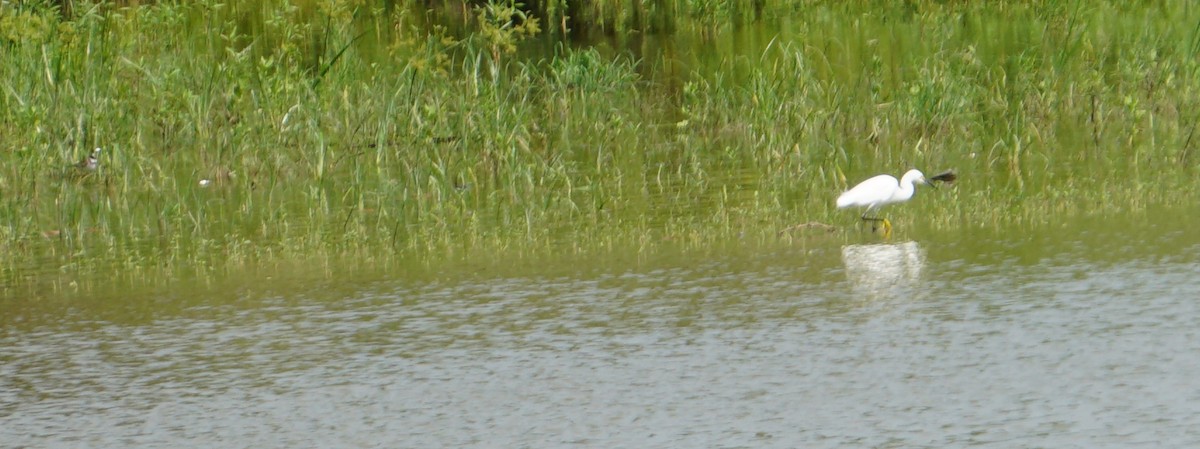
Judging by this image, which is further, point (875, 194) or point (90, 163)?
point (90, 163)

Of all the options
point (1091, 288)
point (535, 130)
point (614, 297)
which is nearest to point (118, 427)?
point (614, 297)

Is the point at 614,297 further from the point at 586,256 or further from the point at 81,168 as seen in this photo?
the point at 81,168

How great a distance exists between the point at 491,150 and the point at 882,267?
399 cm

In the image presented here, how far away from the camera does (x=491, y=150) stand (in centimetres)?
1171

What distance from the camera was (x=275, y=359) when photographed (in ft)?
23.1

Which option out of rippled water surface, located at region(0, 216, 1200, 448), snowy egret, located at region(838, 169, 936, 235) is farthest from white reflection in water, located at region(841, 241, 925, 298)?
snowy egret, located at region(838, 169, 936, 235)

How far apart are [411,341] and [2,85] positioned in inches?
235

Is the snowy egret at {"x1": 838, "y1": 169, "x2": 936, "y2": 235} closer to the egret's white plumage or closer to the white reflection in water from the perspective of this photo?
the egret's white plumage

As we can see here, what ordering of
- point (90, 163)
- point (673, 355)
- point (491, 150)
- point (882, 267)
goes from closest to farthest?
point (673, 355), point (882, 267), point (491, 150), point (90, 163)

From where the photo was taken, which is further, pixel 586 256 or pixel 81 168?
pixel 81 168

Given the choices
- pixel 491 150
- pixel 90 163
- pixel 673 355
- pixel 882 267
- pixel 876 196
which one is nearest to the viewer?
pixel 673 355

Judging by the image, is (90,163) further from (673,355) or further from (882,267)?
(673,355)

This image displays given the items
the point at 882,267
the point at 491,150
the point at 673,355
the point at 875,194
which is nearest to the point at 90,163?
the point at 491,150

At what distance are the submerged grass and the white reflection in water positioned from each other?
2.06 feet
